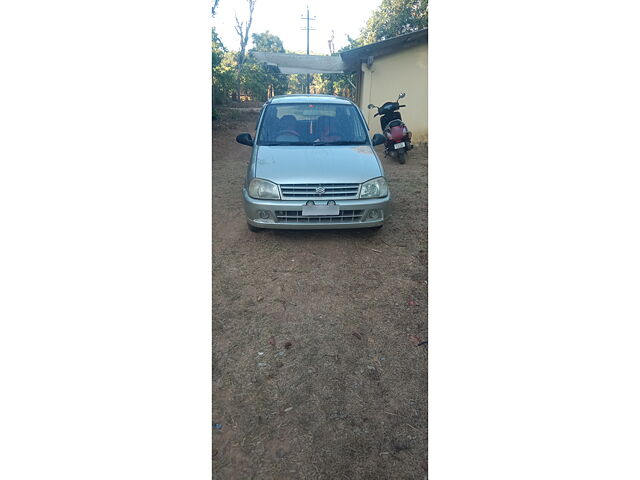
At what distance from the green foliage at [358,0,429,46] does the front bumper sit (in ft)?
52.8

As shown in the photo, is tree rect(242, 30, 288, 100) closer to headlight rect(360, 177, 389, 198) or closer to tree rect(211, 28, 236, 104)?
tree rect(211, 28, 236, 104)

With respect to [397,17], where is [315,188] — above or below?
below

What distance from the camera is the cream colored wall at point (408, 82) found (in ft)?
32.8

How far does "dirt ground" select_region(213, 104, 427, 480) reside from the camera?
6.20ft

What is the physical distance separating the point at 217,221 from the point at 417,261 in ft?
8.39

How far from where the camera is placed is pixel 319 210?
12.5 ft

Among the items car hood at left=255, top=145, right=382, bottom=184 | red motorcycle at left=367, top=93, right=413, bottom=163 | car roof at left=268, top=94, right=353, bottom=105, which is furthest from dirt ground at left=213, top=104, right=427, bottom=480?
red motorcycle at left=367, top=93, right=413, bottom=163

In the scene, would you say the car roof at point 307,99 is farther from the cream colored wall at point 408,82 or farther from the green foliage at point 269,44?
the green foliage at point 269,44

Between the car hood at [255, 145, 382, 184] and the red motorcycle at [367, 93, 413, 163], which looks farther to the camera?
the red motorcycle at [367, 93, 413, 163]

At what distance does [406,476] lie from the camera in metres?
1.80

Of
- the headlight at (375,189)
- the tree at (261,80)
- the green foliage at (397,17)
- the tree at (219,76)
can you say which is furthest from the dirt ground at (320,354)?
the green foliage at (397,17)

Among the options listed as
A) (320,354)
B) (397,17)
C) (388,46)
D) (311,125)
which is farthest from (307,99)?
(397,17)

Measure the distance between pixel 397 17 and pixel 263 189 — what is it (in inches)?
716

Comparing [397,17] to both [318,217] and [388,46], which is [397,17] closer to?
[388,46]
